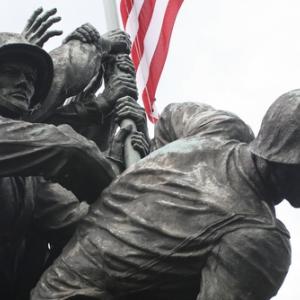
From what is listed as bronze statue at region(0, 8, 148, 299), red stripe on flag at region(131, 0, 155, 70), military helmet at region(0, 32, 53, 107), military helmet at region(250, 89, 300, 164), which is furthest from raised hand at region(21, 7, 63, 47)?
red stripe on flag at region(131, 0, 155, 70)

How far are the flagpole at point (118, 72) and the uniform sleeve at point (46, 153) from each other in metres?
0.98

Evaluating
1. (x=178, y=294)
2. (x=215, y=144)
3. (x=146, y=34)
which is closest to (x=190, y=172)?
(x=215, y=144)

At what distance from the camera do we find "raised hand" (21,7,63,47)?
19.4 ft

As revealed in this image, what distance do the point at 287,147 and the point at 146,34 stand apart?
529cm

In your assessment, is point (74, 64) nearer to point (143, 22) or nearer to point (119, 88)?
point (119, 88)

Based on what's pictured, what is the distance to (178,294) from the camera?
445cm

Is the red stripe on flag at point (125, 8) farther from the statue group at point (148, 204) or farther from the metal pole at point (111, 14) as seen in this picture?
the statue group at point (148, 204)

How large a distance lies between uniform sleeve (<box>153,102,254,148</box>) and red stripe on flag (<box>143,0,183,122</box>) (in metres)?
3.50

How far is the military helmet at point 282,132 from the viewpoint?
422cm

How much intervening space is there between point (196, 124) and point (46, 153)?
817 millimetres

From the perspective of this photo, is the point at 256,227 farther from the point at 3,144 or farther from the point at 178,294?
the point at 3,144

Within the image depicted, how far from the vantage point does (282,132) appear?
4246 mm

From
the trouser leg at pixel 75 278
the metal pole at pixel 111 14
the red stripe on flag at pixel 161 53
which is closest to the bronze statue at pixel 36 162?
the trouser leg at pixel 75 278

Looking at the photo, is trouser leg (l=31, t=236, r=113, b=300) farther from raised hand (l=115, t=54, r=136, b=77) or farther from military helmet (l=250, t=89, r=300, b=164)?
raised hand (l=115, t=54, r=136, b=77)
